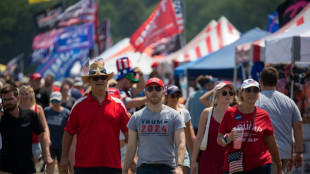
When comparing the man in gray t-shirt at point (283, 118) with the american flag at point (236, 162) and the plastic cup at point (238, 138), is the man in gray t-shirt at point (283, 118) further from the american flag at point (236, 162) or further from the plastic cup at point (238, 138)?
the plastic cup at point (238, 138)

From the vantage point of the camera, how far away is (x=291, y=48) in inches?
390

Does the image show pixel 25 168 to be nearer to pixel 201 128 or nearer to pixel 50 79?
pixel 201 128

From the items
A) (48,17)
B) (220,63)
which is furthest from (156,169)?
(48,17)

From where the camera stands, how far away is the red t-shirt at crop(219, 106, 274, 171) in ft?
22.2

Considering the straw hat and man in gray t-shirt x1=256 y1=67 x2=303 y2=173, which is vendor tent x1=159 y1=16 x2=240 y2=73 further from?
the straw hat

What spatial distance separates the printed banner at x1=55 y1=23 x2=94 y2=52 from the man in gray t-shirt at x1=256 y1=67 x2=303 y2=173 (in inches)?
788

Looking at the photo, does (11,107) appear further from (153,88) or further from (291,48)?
(291,48)

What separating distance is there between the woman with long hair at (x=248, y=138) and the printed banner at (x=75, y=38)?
21.0 m

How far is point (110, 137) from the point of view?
6.91 metres

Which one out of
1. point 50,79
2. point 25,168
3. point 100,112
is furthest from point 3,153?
point 50,79

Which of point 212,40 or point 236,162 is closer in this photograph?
point 236,162

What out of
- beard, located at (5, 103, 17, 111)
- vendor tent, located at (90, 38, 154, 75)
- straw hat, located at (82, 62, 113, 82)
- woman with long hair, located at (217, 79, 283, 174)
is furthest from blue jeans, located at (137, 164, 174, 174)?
vendor tent, located at (90, 38, 154, 75)

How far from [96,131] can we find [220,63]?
37.3 feet

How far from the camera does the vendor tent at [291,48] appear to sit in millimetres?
9844
